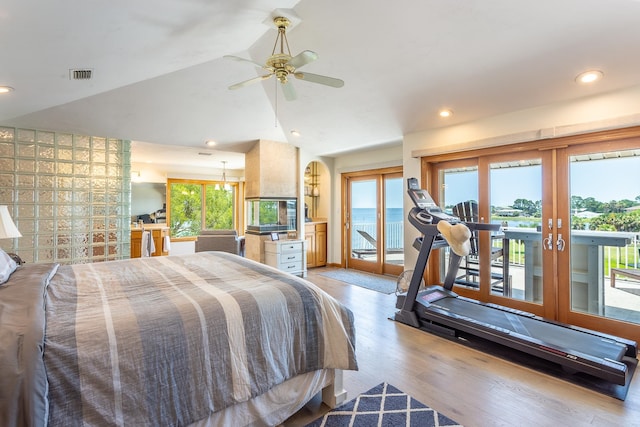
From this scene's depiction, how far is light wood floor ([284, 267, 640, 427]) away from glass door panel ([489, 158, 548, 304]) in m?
1.27

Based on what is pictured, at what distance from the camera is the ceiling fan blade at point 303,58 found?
221 centimetres

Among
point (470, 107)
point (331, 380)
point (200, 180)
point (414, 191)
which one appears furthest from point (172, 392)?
point (200, 180)

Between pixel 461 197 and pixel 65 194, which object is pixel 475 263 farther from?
pixel 65 194

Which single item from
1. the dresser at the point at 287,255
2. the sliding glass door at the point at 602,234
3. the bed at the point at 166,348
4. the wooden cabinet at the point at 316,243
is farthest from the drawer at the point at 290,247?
the sliding glass door at the point at 602,234

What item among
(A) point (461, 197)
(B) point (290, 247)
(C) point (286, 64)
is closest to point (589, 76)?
(A) point (461, 197)

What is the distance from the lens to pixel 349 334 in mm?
2018

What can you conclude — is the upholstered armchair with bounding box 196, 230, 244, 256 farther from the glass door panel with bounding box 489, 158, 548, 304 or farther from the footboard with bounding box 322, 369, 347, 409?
the glass door panel with bounding box 489, 158, 548, 304

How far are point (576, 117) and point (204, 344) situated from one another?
375 cm

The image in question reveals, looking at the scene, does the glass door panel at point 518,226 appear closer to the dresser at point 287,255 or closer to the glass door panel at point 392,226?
the glass door panel at point 392,226

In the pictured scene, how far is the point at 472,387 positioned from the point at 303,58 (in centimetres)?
Result: 268

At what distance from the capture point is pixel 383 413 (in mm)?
1979

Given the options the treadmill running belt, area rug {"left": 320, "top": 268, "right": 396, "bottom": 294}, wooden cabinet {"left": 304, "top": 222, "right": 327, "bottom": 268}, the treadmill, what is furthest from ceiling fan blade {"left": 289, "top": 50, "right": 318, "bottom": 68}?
wooden cabinet {"left": 304, "top": 222, "right": 327, "bottom": 268}

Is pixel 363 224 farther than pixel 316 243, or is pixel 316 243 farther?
pixel 316 243

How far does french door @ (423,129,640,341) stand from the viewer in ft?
9.71
